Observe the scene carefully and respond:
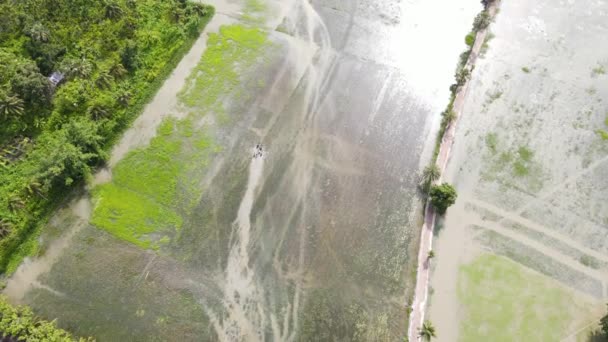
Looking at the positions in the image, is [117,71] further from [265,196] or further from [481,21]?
[481,21]

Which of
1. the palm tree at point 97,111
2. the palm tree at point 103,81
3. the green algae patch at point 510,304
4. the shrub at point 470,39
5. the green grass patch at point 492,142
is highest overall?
→ the shrub at point 470,39

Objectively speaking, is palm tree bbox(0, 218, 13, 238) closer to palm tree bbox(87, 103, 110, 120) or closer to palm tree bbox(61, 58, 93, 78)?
palm tree bbox(87, 103, 110, 120)

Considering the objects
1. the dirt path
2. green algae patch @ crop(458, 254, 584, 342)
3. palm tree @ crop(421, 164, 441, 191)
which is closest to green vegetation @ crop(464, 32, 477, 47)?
the dirt path

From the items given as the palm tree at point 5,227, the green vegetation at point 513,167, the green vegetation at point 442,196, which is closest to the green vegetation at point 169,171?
the palm tree at point 5,227

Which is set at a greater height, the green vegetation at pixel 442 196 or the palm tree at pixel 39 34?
the palm tree at pixel 39 34

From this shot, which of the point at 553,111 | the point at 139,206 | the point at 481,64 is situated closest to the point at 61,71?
the point at 139,206

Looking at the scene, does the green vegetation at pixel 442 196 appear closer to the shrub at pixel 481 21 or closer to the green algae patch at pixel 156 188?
the green algae patch at pixel 156 188

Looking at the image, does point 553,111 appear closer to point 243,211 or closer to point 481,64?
point 481,64
